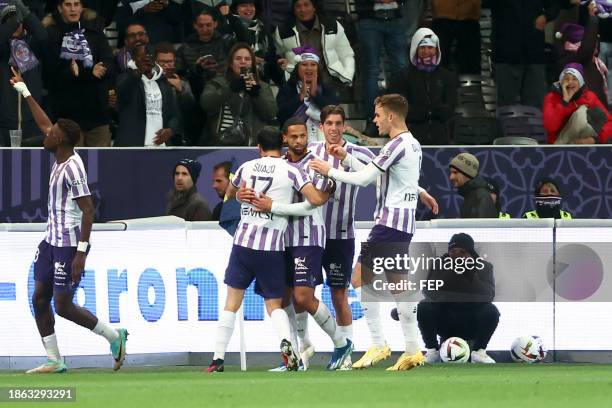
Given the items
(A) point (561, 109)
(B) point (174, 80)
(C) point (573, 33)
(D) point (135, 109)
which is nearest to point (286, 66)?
(B) point (174, 80)

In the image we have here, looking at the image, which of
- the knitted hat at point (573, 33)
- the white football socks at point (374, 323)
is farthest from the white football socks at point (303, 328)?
the knitted hat at point (573, 33)

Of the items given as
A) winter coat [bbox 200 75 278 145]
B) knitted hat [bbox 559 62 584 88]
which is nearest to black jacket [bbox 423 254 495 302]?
winter coat [bbox 200 75 278 145]

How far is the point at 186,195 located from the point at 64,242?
3.41m

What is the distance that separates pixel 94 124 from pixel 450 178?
409 centimetres

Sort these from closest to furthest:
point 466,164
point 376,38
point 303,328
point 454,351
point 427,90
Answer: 1. point 303,328
2. point 454,351
3. point 466,164
4. point 427,90
5. point 376,38

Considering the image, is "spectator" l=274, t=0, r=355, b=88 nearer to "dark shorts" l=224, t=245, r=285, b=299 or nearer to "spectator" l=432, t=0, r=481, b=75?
"spectator" l=432, t=0, r=481, b=75

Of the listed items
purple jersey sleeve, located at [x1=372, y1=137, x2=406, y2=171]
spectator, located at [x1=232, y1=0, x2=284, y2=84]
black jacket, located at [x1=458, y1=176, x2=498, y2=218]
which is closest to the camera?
purple jersey sleeve, located at [x1=372, y1=137, x2=406, y2=171]

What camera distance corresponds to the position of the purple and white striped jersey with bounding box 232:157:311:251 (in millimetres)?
13781

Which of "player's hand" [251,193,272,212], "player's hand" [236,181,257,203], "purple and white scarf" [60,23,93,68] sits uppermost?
"purple and white scarf" [60,23,93,68]

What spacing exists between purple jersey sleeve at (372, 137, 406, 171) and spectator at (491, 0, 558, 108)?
24.2ft

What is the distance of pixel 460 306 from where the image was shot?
15617mm

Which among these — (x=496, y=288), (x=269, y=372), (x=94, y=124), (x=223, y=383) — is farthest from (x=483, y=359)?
(x=94, y=124)

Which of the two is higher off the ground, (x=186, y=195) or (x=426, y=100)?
(x=426, y=100)

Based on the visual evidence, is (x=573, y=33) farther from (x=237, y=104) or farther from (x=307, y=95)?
(x=237, y=104)
